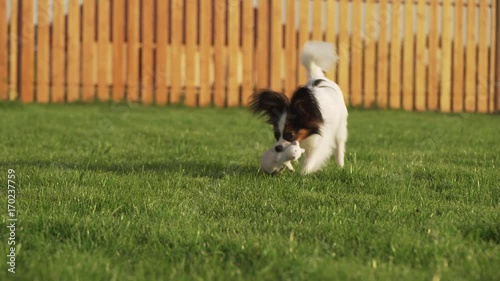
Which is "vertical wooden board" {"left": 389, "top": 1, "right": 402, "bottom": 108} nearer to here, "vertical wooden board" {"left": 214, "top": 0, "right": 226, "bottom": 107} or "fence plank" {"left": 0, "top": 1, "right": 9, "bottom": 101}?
"vertical wooden board" {"left": 214, "top": 0, "right": 226, "bottom": 107}

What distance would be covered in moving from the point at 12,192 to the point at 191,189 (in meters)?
0.96

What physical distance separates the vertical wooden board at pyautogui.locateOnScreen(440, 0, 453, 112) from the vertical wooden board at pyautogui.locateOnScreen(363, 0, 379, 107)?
1.25 m

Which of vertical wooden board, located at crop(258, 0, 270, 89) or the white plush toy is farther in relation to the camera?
vertical wooden board, located at crop(258, 0, 270, 89)

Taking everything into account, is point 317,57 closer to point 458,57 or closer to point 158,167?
point 158,167

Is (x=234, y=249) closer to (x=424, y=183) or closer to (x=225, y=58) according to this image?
(x=424, y=183)

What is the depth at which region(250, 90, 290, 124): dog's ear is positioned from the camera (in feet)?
15.1

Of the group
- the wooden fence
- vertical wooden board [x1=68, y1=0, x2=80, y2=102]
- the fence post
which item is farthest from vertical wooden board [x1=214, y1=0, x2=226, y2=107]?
the fence post

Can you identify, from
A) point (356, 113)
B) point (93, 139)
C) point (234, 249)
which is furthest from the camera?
point (356, 113)

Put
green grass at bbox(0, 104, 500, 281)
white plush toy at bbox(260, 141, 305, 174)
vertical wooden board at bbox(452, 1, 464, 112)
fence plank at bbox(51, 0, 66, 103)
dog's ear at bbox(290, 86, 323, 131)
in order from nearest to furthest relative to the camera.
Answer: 1. green grass at bbox(0, 104, 500, 281)
2. white plush toy at bbox(260, 141, 305, 174)
3. dog's ear at bbox(290, 86, 323, 131)
4. fence plank at bbox(51, 0, 66, 103)
5. vertical wooden board at bbox(452, 1, 464, 112)

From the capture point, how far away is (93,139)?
6.81m

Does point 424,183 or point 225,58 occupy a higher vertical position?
point 225,58

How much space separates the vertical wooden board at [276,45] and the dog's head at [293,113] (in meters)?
6.86

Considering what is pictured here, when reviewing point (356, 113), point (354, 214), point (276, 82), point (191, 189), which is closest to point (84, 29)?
point (276, 82)

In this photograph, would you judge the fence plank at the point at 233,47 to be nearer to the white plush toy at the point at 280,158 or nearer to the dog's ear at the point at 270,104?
the dog's ear at the point at 270,104
